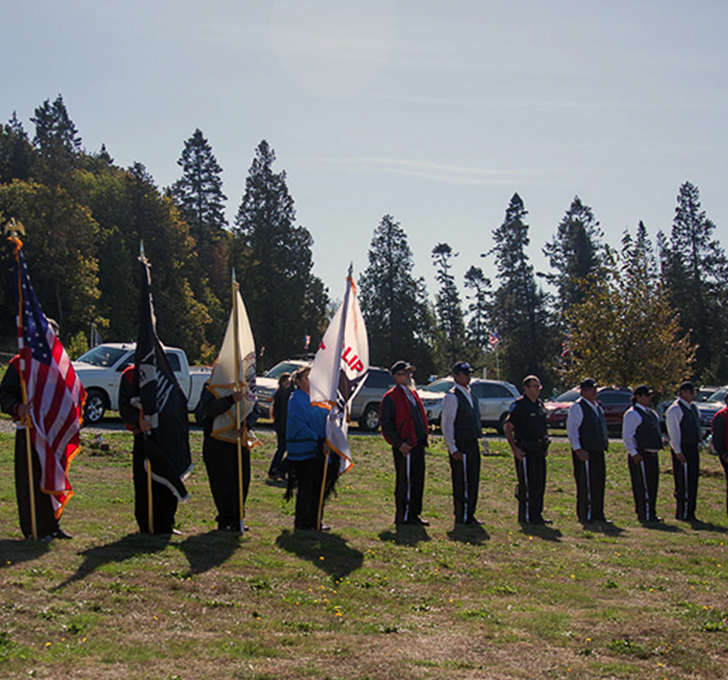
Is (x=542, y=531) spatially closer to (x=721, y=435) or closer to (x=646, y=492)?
(x=646, y=492)

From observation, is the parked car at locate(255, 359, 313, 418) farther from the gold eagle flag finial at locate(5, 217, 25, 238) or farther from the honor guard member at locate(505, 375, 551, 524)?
the gold eagle flag finial at locate(5, 217, 25, 238)

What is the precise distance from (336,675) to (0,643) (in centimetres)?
202

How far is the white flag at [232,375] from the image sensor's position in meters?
9.12

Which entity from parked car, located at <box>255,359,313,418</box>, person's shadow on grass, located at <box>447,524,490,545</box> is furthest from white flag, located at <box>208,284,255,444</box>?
parked car, located at <box>255,359,313,418</box>

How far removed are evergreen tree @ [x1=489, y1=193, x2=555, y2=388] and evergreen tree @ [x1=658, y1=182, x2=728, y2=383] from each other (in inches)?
472

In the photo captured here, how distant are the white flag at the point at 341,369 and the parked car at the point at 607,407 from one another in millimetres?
20622

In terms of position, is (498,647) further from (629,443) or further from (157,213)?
(157,213)

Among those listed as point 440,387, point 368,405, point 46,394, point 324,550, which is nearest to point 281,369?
point 368,405

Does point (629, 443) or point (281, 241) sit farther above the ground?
point (281, 241)

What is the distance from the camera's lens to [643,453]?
1277 centimetres

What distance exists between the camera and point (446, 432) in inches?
436

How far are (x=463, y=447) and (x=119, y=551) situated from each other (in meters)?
5.00

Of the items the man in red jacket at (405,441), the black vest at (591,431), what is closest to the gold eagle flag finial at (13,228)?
the man in red jacket at (405,441)

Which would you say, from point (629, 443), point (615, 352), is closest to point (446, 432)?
point (629, 443)
